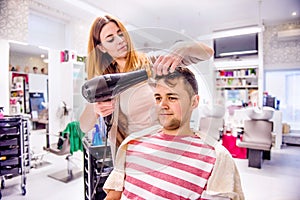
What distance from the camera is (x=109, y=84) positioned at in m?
0.58

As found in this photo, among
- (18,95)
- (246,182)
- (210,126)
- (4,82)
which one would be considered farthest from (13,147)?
(246,182)

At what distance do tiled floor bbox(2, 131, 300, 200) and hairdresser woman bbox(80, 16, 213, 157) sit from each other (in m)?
1.50

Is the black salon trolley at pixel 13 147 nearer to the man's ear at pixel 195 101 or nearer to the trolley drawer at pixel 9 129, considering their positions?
the trolley drawer at pixel 9 129

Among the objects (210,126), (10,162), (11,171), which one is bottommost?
(11,171)

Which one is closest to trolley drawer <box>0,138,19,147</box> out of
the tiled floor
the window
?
the tiled floor

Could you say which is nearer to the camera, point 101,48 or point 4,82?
point 101,48

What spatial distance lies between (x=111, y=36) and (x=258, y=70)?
4.08 m

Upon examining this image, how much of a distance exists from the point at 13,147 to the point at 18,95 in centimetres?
63

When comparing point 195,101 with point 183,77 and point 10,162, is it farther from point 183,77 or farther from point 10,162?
point 10,162

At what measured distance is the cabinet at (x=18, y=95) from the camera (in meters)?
2.53

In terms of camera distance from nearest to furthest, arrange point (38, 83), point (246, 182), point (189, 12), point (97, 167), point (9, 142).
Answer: point (97, 167) < point (189, 12) < point (9, 142) < point (246, 182) < point (38, 83)

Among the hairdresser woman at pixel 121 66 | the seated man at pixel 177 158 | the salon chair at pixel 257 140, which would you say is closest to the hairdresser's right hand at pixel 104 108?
the hairdresser woman at pixel 121 66

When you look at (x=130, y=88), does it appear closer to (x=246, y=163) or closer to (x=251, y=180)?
(x=251, y=180)

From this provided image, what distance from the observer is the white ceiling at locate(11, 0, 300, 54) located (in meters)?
0.88
